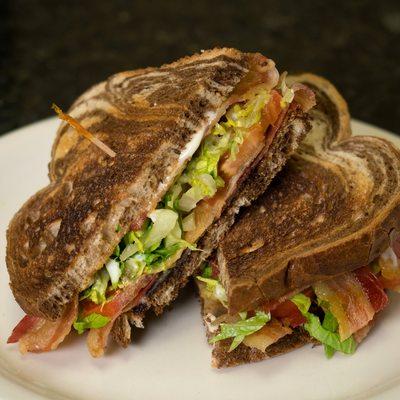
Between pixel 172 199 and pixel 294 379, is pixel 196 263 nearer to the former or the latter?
pixel 172 199

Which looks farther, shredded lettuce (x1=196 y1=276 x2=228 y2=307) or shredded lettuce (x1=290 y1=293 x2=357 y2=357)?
shredded lettuce (x1=196 y1=276 x2=228 y2=307)

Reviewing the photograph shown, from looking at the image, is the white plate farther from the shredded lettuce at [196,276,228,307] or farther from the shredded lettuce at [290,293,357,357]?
the shredded lettuce at [196,276,228,307]

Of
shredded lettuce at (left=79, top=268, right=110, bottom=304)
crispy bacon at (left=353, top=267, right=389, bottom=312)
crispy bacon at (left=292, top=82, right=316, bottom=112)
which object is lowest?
crispy bacon at (left=353, top=267, right=389, bottom=312)

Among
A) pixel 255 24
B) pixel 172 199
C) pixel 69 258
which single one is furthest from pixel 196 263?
pixel 255 24

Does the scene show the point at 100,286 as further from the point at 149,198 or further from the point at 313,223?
the point at 313,223

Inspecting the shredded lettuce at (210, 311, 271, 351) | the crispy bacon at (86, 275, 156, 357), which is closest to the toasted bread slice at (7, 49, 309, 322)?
the crispy bacon at (86, 275, 156, 357)

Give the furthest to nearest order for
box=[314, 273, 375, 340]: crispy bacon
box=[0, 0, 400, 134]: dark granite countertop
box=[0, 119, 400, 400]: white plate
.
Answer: box=[0, 0, 400, 134]: dark granite countertop, box=[314, 273, 375, 340]: crispy bacon, box=[0, 119, 400, 400]: white plate

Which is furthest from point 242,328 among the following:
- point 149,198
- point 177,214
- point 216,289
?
point 149,198
